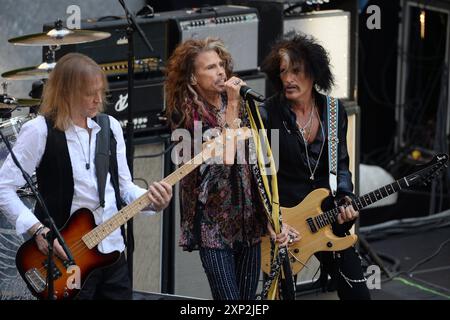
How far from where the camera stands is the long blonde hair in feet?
17.3

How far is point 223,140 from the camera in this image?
17.9 ft

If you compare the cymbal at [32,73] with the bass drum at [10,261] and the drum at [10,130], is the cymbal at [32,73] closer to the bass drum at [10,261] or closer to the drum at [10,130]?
the drum at [10,130]

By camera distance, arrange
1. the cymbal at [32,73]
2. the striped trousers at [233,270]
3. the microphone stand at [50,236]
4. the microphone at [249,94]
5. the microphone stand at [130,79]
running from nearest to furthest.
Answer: the microphone stand at [50,236]
the microphone at [249,94]
the striped trousers at [233,270]
the microphone stand at [130,79]
the cymbal at [32,73]

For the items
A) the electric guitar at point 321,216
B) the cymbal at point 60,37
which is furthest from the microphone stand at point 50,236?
the electric guitar at point 321,216

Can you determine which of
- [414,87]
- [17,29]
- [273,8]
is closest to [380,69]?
[414,87]

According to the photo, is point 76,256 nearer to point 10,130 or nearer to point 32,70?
point 10,130

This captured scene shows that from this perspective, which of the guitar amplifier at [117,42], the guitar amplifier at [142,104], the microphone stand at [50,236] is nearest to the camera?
the microphone stand at [50,236]

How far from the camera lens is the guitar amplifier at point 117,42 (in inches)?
265

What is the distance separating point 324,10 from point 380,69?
87.9 inches

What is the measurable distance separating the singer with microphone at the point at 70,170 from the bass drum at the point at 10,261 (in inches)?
44.0

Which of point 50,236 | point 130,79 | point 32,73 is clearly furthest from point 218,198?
point 32,73

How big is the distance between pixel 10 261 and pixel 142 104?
1.26 metres

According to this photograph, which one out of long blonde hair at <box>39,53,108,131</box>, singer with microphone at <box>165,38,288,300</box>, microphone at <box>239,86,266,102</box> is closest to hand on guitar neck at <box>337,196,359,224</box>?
singer with microphone at <box>165,38,288,300</box>
